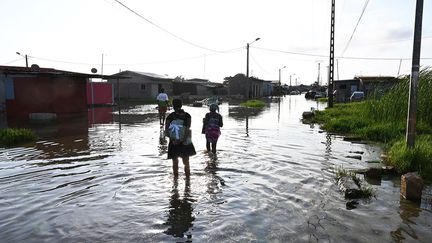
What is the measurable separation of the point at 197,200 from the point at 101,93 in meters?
30.9

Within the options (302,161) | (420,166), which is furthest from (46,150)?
(420,166)

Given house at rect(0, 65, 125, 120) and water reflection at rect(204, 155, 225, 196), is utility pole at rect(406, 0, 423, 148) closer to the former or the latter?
water reflection at rect(204, 155, 225, 196)

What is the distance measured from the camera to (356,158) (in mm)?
9477

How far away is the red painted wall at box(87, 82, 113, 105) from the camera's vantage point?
33.7m

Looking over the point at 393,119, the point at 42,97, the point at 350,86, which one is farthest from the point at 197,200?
the point at 350,86

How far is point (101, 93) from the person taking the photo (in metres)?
34.5

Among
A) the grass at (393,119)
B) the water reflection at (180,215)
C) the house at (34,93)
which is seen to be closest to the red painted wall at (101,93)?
the house at (34,93)

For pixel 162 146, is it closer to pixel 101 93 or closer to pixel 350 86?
pixel 101 93

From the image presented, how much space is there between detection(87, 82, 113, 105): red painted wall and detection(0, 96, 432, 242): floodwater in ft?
79.4

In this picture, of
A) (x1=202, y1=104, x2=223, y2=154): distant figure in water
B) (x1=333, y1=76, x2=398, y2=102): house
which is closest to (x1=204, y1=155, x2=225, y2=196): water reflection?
(x1=202, y1=104, x2=223, y2=154): distant figure in water

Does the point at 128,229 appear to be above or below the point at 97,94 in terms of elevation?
below

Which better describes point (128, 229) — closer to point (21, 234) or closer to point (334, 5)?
point (21, 234)

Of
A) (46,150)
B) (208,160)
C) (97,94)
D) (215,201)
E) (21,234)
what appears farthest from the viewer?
(97,94)

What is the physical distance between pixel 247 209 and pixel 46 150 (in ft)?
24.7
